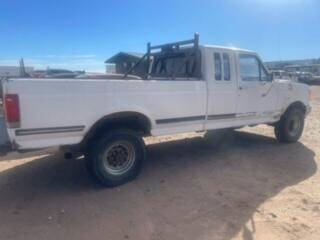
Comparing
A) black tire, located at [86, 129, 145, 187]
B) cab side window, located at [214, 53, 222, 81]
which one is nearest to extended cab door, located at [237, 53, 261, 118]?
cab side window, located at [214, 53, 222, 81]

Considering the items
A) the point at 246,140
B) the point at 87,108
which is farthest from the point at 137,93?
the point at 246,140

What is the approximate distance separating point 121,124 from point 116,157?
53 centimetres

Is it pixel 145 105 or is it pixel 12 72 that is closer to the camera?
pixel 145 105

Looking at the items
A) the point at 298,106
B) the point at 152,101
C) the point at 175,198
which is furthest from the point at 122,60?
the point at 175,198

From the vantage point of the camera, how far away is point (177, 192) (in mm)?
4895

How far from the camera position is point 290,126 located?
7.86m

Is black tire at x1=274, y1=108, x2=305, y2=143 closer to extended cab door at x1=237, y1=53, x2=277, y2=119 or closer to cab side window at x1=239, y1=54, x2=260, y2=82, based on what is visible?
extended cab door at x1=237, y1=53, x2=277, y2=119

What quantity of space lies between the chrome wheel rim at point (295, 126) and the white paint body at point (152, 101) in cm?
50

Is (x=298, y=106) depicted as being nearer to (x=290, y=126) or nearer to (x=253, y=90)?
(x=290, y=126)

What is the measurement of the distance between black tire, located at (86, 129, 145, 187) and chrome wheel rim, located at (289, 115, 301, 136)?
14.2ft

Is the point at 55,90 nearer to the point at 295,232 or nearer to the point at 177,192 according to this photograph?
the point at 177,192

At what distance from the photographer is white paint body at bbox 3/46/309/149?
13.8ft

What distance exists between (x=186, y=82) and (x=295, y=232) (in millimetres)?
2881

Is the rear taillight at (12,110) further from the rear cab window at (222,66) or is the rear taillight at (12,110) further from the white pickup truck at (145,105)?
the rear cab window at (222,66)
